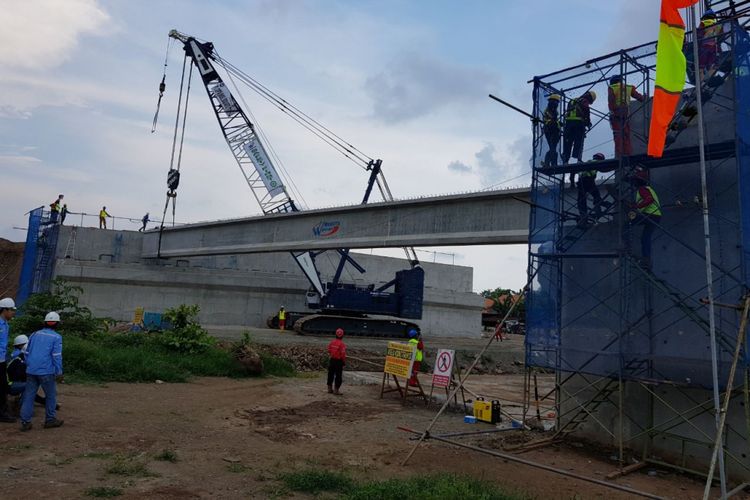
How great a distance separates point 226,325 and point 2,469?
2658cm

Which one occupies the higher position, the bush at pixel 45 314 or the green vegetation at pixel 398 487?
the bush at pixel 45 314

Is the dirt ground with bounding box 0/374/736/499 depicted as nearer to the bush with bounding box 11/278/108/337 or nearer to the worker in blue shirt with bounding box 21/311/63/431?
the worker in blue shirt with bounding box 21/311/63/431

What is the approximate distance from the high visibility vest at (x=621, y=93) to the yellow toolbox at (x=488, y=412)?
237 inches

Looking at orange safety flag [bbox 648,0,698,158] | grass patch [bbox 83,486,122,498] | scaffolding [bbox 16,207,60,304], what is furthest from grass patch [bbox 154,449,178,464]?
scaffolding [bbox 16,207,60,304]

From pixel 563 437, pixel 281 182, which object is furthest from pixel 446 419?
pixel 281 182

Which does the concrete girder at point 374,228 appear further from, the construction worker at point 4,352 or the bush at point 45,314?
the construction worker at point 4,352

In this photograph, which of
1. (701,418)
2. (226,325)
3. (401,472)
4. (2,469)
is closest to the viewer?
(2,469)

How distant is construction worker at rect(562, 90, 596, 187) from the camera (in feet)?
33.2

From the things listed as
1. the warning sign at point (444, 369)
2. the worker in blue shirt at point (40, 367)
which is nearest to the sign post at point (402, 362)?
the warning sign at point (444, 369)

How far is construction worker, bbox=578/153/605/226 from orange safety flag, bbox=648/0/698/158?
2.65 meters

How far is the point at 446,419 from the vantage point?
1182 cm

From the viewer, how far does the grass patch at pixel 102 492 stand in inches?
224

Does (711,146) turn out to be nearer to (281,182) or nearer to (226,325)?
→ (281,182)

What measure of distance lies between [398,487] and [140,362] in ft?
34.0
